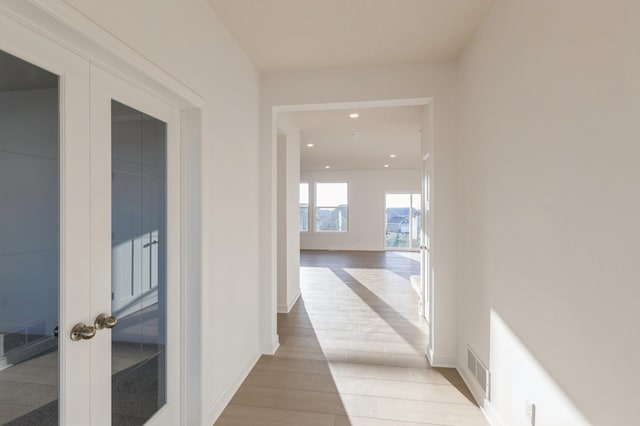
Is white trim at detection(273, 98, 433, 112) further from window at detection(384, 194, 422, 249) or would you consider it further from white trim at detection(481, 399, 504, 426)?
window at detection(384, 194, 422, 249)

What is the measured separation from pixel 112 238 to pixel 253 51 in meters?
2.01

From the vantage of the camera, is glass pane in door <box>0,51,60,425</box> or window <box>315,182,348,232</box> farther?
window <box>315,182,348,232</box>

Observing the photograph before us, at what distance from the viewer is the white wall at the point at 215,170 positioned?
1.53 m

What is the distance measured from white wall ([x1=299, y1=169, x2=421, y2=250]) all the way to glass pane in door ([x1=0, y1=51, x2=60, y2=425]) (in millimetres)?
9806

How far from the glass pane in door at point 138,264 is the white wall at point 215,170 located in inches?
8.1

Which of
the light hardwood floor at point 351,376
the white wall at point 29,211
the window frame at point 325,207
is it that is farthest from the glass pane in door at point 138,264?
the window frame at point 325,207

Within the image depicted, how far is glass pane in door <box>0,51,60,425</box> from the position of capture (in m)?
0.97

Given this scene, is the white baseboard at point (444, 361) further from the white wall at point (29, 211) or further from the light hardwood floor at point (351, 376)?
the white wall at point (29, 211)

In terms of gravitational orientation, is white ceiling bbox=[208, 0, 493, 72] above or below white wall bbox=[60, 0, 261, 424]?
above

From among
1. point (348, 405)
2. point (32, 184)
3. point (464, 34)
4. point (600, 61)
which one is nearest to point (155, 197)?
point (32, 184)

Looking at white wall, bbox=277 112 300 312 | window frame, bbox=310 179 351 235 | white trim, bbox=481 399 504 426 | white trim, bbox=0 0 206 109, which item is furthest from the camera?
window frame, bbox=310 179 351 235

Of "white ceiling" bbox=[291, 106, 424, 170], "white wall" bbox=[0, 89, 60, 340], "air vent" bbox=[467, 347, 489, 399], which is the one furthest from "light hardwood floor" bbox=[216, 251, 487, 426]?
"white ceiling" bbox=[291, 106, 424, 170]

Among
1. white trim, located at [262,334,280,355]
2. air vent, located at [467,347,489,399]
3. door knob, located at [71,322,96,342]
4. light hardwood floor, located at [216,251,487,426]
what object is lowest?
light hardwood floor, located at [216,251,487,426]

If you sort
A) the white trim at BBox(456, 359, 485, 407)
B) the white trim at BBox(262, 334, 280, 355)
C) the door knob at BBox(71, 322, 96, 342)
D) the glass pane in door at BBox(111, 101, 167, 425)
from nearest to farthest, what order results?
1. the door knob at BBox(71, 322, 96, 342)
2. the glass pane in door at BBox(111, 101, 167, 425)
3. the white trim at BBox(456, 359, 485, 407)
4. the white trim at BBox(262, 334, 280, 355)
